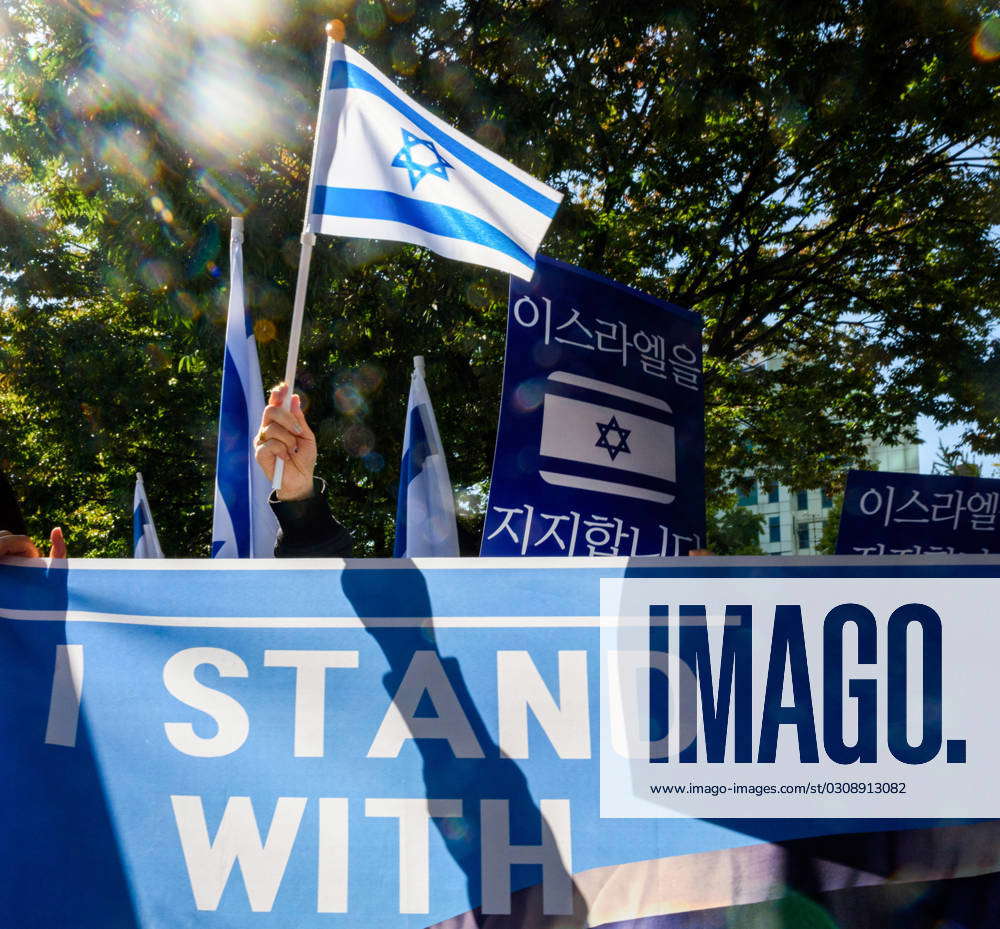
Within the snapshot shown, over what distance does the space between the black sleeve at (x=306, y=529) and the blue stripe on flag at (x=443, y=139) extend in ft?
3.30

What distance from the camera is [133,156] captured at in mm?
5961

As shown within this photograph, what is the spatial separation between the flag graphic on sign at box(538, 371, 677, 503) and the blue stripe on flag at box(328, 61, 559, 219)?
823 mm

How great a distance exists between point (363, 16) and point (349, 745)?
5136 mm

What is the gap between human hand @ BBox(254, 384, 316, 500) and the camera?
2.40 m

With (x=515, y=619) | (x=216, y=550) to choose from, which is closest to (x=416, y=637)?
(x=515, y=619)

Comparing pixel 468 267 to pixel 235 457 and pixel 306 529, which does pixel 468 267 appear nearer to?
pixel 235 457

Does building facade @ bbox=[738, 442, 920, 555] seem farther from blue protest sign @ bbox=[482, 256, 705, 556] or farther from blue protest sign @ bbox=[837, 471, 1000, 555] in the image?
blue protest sign @ bbox=[482, 256, 705, 556]

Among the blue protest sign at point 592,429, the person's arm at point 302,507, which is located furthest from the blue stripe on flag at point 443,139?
the person's arm at point 302,507

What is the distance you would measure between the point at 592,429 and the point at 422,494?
1444 mm

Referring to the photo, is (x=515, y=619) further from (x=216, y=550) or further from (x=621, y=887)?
(x=216, y=550)

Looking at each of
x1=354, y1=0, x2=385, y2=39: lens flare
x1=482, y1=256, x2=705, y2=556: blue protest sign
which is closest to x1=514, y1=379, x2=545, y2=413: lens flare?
x1=482, y1=256, x2=705, y2=556: blue protest sign

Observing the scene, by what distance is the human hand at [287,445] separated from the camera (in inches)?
94.7

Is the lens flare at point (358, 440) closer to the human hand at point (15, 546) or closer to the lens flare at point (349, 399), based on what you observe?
the lens flare at point (349, 399)

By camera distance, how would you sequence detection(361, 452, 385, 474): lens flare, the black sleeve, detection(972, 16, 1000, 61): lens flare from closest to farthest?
the black sleeve
detection(972, 16, 1000, 61): lens flare
detection(361, 452, 385, 474): lens flare
